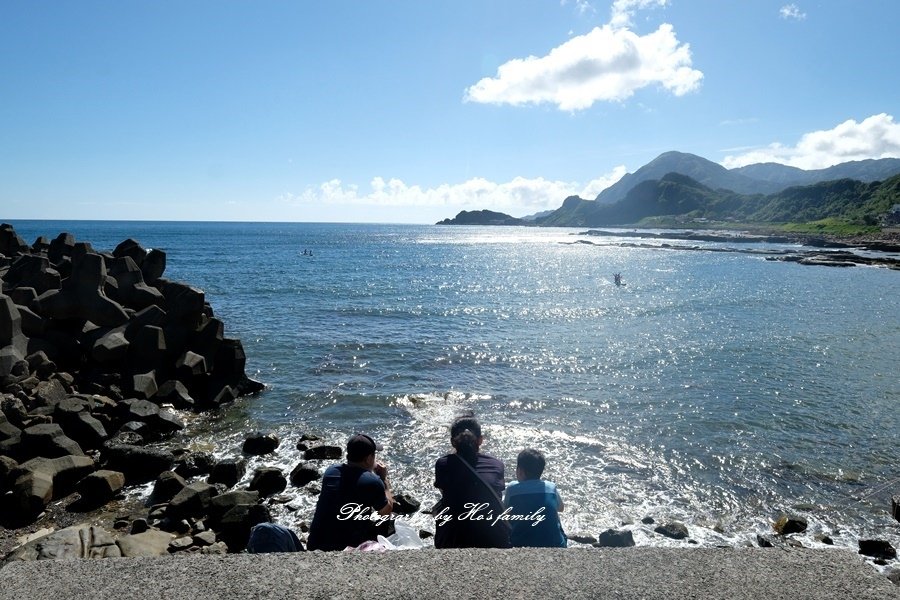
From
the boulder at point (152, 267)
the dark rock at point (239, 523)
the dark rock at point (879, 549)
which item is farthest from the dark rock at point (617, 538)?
the boulder at point (152, 267)

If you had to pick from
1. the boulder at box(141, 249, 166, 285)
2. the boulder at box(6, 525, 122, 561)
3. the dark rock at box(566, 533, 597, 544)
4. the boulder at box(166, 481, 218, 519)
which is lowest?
the dark rock at box(566, 533, 597, 544)

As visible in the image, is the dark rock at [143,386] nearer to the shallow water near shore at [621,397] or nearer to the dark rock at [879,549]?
the shallow water near shore at [621,397]

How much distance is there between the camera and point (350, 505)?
6.05 metres

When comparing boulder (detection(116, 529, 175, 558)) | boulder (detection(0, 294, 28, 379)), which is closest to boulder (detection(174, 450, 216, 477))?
boulder (detection(116, 529, 175, 558))

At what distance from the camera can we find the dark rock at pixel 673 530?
922 centimetres

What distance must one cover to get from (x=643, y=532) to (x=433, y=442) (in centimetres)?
533

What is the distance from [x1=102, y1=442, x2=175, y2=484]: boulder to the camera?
1102cm

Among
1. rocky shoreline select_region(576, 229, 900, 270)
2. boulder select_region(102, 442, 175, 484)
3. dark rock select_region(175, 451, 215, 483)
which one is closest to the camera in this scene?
boulder select_region(102, 442, 175, 484)

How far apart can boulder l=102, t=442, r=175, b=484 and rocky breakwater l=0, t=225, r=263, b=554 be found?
0.07 ft

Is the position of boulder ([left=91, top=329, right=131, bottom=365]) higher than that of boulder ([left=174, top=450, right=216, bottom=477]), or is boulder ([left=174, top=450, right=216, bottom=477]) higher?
boulder ([left=91, top=329, right=131, bottom=365])

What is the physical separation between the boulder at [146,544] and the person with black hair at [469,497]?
4271 millimetres

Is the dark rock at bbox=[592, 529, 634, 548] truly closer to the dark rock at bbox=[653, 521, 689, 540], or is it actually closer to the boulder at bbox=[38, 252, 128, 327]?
the dark rock at bbox=[653, 521, 689, 540]

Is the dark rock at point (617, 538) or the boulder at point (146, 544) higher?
the boulder at point (146, 544)

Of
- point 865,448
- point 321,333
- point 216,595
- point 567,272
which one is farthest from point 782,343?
point 567,272
